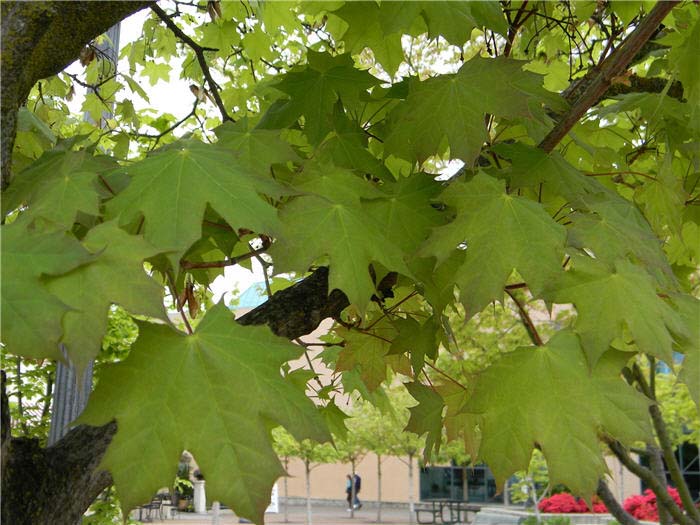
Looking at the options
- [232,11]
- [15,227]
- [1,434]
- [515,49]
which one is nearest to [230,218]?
[15,227]

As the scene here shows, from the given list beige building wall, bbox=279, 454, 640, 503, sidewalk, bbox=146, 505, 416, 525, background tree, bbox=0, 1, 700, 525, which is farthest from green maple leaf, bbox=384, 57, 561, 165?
beige building wall, bbox=279, 454, 640, 503

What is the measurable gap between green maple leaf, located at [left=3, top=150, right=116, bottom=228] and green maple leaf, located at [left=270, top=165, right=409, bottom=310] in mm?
303

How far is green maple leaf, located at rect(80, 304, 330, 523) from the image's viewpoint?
102 cm

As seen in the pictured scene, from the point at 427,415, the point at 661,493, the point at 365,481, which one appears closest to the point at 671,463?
the point at 661,493

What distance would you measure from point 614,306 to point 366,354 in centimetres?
94

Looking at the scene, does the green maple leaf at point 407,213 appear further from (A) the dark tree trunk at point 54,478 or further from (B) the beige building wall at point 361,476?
(B) the beige building wall at point 361,476

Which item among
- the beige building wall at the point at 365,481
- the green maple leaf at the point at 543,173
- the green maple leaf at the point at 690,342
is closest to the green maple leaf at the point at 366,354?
the green maple leaf at the point at 543,173

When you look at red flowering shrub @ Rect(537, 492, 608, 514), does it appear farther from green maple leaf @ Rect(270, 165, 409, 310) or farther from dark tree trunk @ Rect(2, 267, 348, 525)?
green maple leaf @ Rect(270, 165, 409, 310)

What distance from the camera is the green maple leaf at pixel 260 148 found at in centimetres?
141

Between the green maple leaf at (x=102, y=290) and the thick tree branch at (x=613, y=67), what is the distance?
0.86 metres

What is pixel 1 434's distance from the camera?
128 centimetres

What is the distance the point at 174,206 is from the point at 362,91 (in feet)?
Result: 2.29

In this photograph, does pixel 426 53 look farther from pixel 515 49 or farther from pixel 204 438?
pixel 204 438

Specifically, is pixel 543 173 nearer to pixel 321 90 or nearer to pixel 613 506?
pixel 321 90
